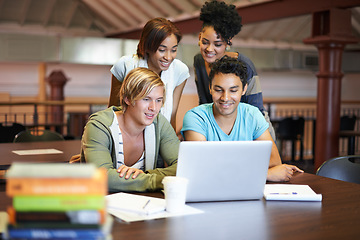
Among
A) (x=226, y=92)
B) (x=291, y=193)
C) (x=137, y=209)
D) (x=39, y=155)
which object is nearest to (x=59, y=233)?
(x=137, y=209)

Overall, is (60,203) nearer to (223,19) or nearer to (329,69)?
(223,19)

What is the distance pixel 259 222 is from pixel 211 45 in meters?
1.31

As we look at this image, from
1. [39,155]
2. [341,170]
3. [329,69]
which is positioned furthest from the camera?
[329,69]

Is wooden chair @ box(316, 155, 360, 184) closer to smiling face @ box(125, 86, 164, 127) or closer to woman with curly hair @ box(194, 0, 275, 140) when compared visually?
woman with curly hair @ box(194, 0, 275, 140)

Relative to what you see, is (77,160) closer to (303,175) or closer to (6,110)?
(303,175)

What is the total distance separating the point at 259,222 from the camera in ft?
4.44

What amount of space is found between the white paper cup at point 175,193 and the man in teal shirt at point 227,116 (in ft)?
2.29

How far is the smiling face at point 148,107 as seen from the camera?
193cm

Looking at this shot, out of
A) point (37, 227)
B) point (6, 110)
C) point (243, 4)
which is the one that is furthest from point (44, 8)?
point (37, 227)

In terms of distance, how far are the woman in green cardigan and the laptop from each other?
0.81 ft

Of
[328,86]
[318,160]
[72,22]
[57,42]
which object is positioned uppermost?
[72,22]

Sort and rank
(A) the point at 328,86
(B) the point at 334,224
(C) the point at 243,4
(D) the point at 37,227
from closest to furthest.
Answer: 1. (D) the point at 37,227
2. (B) the point at 334,224
3. (A) the point at 328,86
4. (C) the point at 243,4

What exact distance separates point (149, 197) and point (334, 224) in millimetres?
619

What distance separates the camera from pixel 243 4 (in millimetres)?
6496
